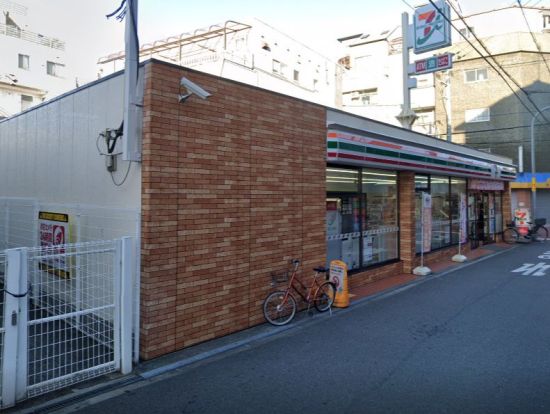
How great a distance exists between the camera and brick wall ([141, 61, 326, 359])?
5094mm

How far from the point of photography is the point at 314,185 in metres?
7.54

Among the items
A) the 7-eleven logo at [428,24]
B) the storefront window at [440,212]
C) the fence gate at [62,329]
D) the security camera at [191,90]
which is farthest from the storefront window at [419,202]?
the fence gate at [62,329]

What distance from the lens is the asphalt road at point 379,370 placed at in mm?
3975

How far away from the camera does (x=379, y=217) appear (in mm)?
10344

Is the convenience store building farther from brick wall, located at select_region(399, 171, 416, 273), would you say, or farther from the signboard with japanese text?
the signboard with japanese text

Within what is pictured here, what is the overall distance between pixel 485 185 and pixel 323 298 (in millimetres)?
12591

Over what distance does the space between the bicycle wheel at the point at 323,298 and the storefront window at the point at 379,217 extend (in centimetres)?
266

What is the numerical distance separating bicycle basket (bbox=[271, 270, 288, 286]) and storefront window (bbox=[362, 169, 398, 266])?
3.43 m

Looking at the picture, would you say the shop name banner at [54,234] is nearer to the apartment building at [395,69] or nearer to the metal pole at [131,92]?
the metal pole at [131,92]

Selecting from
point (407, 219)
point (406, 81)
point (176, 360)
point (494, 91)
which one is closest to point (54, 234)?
point (176, 360)

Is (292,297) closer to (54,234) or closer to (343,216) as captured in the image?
(343,216)

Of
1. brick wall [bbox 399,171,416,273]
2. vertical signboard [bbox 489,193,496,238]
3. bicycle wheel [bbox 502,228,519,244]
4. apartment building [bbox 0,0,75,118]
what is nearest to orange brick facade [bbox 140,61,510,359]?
brick wall [bbox 399,171,416,273]

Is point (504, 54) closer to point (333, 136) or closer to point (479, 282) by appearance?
point (479, 282)

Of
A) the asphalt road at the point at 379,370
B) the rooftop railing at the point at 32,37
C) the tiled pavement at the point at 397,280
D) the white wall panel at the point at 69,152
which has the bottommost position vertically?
the asphalt road at the point at 379,370
